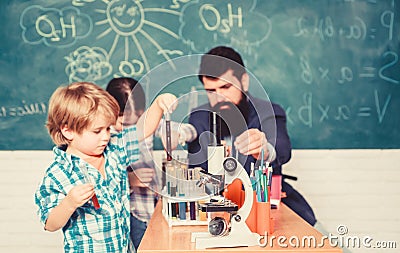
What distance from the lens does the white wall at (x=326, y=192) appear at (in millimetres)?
3627

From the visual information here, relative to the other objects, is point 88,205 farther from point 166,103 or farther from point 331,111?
point 331,111

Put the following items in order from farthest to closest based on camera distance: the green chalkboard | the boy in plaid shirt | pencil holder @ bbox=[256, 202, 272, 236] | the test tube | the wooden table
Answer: the green chalkboard, the boy in plaid shirt, the test tube, pencil holder @ bbox=[256, 202, 272, 236], the wooden table

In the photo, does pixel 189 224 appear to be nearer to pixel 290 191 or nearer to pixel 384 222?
pixel 290 191

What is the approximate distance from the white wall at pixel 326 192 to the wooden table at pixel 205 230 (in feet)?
3.66

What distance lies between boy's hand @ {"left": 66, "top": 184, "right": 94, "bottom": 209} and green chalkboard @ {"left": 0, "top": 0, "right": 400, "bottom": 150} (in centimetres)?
114

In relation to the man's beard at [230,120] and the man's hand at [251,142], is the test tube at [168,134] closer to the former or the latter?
the man's beard at [230,120]

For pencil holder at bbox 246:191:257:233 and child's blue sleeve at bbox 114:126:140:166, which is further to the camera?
child's blue sleeve at bbox 114:126:140:166

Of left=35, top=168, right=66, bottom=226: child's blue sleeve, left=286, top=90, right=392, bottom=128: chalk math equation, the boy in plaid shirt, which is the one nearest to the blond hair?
the boy in plaid shirt

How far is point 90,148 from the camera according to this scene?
2.82 metres

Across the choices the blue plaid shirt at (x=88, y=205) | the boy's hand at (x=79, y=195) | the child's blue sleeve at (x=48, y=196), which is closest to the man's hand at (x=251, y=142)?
the blue plaid shirt at (x=88, y=205)

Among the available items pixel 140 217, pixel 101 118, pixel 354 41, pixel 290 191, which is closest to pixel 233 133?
pixel 101 118

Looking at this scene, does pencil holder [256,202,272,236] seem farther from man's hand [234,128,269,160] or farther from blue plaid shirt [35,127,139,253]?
blue plaid shirt [35,127,139,253]

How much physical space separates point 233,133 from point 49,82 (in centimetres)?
166

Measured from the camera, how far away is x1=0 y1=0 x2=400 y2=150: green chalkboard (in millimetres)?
3576
